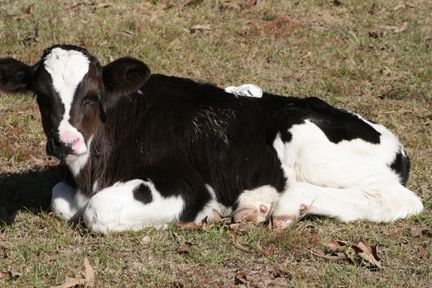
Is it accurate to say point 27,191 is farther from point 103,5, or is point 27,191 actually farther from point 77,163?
point 103,5

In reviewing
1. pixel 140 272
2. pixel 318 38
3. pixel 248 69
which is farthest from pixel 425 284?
pixel 318 38

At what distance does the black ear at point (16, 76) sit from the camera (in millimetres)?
6645

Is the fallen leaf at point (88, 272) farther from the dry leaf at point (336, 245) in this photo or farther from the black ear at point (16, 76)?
the dry leaf at point (336, 245)

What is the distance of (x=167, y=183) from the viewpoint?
22.1 feet

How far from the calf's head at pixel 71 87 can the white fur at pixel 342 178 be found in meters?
1.37

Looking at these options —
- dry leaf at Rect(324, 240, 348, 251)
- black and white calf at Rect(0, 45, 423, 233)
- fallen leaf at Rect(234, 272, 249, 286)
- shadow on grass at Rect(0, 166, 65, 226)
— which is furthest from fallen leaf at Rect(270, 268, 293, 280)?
shadow on grass at Rect(0, 166, 65, 226)

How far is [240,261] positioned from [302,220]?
36.6 inches

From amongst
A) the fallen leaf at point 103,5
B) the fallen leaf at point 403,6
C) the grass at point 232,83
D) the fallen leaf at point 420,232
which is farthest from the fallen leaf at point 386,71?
the fallen leaf at point 420,232

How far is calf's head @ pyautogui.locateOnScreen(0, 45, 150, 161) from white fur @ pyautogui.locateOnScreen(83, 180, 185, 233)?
0.38 m

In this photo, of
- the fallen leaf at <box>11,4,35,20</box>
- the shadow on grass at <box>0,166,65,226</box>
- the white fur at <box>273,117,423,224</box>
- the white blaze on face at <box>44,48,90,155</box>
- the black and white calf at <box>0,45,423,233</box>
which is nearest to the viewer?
the white blaze on face at <box>44,48,90,155</box>

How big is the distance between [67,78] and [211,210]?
5.06 ft

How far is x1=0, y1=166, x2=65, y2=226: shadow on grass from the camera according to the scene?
7.18 metres

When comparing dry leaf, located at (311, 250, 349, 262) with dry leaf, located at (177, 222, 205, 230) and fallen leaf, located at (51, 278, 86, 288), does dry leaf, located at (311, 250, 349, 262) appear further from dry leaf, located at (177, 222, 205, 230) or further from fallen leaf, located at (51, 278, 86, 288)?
fallen leaf, located at (51, 278, 86, 288)

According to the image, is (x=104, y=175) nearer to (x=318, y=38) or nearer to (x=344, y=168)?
(x=344, y=168)
